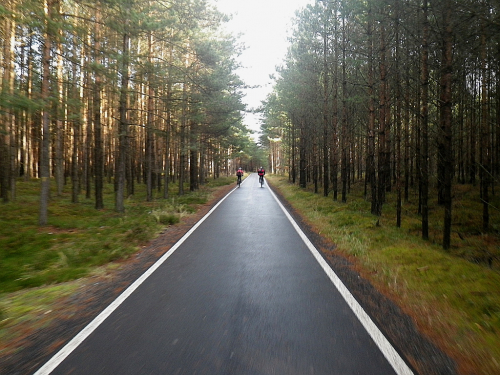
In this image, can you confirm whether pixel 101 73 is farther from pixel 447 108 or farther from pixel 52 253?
pixel 447 108

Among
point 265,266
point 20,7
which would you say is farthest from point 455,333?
point 20,7

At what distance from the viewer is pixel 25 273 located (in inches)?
271

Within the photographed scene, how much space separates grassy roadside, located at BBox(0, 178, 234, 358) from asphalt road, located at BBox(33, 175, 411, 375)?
1.09 meters

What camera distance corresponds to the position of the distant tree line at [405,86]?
31.6ft

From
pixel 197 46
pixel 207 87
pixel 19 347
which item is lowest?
pixel 19 347

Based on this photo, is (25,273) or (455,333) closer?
(455,333)

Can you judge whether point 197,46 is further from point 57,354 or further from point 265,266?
point 57,354

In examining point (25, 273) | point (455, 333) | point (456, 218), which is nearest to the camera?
point (455, 333)

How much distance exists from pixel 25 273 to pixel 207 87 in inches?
660

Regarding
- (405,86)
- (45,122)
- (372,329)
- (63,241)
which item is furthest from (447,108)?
(45,122)

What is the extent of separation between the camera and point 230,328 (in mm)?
4168

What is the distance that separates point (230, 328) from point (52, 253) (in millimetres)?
6029

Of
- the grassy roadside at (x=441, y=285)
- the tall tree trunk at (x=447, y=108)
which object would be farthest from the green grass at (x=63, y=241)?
the tall tree trunk at (x=447, y=108)

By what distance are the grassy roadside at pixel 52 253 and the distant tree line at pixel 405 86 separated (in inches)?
346
